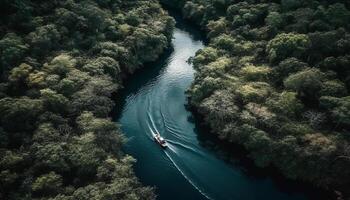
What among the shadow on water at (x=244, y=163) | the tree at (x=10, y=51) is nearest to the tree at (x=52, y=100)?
the tree at (x=10, y=51)

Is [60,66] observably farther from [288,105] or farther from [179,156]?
[288,105]

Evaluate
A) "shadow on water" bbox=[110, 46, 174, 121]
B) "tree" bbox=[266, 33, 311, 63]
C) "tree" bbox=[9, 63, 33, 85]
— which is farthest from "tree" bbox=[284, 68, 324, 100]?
"tree" bbox=[9, 63, 33, 85]

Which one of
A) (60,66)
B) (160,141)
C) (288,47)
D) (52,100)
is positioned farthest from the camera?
(288,47)

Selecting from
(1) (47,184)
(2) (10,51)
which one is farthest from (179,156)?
(2) (10,51)

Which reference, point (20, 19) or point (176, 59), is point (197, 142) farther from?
point (20, 19)

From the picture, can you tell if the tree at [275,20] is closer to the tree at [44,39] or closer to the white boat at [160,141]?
the white boat at [160,141]
